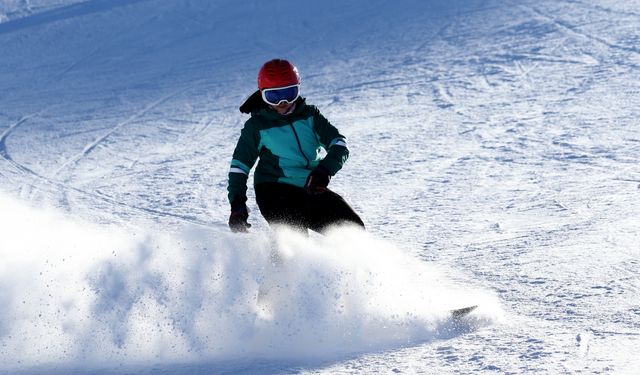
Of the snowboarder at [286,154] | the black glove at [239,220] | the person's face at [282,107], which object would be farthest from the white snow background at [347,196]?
the person's face at [282,107]

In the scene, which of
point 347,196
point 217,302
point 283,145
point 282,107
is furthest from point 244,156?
point 347,196

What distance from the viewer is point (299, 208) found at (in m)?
5.49

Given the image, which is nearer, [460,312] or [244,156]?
[460,312]

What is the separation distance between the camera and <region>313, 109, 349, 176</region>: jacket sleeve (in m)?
5.39

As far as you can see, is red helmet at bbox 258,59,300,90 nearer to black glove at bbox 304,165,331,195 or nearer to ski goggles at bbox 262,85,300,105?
ski goggles at bbox 262,85,300,105

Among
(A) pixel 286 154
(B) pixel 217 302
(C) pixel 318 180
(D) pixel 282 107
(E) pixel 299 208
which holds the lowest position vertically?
(B) pixel 217 302

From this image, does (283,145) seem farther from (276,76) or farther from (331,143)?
(276,76)

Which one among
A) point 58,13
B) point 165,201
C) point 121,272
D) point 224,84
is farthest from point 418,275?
point 58,13

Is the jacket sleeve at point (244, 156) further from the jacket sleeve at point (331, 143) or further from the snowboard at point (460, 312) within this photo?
the snowboard at point (460, 312)

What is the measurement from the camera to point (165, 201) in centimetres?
897

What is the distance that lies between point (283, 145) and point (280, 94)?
0.29 meters

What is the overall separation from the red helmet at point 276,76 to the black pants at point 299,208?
574 mm

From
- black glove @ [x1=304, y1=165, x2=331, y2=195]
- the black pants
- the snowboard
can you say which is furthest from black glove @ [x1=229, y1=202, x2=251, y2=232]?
the snowboard

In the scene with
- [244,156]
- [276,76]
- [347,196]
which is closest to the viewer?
[276,76]
